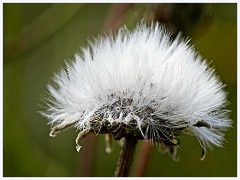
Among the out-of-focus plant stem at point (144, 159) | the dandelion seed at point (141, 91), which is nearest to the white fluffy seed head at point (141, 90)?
the dandelion seed at point (141, 91)

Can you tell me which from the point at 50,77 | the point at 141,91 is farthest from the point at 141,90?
the point at 50,77

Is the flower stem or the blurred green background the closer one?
the flower stem

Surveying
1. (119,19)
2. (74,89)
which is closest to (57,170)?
(119,19)

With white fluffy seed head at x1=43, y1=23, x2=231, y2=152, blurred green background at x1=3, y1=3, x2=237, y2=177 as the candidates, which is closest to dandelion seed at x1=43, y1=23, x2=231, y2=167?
white fluffy seed head at x1=43, y1=23, x2=231, y2=152

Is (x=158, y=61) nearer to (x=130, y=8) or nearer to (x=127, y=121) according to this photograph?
(x=127, y=121)

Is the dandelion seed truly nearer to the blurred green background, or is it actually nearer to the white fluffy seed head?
the white fluffy seed head

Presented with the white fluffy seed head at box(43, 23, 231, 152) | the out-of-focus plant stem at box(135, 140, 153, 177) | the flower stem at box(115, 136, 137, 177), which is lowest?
the flower stem at box(115, 136, 137, 177)

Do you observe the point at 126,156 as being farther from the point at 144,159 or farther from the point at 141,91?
the point at 144,159
